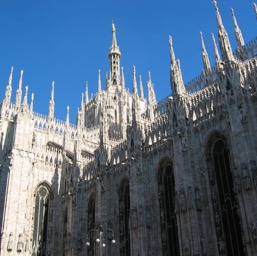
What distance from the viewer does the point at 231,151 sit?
1020 inches

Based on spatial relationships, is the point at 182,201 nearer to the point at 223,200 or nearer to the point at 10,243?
the point at 223,200

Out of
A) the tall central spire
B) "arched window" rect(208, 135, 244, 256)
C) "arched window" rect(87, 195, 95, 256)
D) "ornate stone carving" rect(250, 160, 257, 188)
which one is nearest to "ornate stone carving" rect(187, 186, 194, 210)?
"arched window" rect(208, 135, 244, 256)

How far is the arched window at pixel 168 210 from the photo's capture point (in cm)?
2836

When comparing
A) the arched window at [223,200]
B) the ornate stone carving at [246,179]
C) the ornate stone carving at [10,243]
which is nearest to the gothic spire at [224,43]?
the arched window at [223,200]

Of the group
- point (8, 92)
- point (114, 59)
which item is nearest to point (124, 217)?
point (8, 92)

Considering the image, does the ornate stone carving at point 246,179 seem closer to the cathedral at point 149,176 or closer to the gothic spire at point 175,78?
the cathedral at point 149,176

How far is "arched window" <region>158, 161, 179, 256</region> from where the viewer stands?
28359 millimetres

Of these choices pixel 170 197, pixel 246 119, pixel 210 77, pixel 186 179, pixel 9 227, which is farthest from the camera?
pixel 210 77

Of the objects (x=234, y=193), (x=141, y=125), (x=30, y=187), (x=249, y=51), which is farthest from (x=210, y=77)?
(x=30, y=187)

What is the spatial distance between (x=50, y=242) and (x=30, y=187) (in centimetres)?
631

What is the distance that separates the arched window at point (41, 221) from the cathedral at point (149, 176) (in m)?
0.11

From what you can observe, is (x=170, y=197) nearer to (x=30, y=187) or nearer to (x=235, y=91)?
(x=235, y=91)

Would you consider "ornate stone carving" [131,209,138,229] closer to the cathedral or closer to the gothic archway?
the cathedral

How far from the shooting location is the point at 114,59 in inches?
2702
